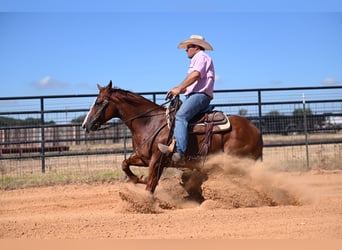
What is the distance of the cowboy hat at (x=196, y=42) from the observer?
775cm

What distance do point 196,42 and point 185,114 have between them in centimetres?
122

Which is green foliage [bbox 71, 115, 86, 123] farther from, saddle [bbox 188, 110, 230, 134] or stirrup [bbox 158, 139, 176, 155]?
stirrup [bbox 158, 139, 176, 155]

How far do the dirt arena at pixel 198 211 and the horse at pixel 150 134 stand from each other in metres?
0.23

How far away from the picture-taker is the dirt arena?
18.4 ft

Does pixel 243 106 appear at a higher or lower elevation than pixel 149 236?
higher

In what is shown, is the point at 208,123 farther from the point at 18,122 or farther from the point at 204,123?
the point at 18,122

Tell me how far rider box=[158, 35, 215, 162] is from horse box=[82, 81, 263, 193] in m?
0.31

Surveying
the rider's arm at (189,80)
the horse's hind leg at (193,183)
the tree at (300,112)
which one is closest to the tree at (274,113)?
the tree at (300,112)

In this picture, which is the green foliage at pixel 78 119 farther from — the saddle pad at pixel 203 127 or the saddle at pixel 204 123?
the saddle pad at pixel 203 127

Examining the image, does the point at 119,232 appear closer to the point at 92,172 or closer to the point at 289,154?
the point at 92,172

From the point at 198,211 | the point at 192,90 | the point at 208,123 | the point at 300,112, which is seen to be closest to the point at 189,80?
the point at 192,90

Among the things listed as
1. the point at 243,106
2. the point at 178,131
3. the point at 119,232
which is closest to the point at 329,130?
the point at 243,106

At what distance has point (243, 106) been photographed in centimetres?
1351

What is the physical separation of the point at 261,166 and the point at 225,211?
3.89 feet
